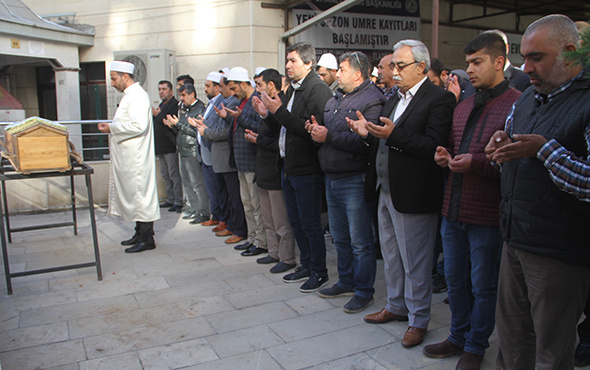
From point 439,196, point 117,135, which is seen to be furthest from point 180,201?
point 439,196

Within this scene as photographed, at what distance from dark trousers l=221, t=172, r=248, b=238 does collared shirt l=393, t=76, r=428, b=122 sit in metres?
3.03

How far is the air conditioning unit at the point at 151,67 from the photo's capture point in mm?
9812

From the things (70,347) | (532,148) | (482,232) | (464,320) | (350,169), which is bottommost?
(70,347)

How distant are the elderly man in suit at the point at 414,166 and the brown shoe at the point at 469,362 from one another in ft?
1.28

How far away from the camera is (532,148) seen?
208 centimetres

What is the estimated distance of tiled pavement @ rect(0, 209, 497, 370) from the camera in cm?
324

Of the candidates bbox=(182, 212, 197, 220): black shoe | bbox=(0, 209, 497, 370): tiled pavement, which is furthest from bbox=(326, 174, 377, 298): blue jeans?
bbox=(182, 212, 197, 220): black shoe

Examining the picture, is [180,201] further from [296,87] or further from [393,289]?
[393,289]

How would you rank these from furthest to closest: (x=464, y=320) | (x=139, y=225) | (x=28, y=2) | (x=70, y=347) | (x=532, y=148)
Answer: (x=28, y=2)
(x=139, y=225)
(x=70, y=347)
(x=464, y=320)
(x=532, y=148)

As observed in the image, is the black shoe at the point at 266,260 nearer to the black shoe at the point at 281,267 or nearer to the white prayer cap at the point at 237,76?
the black shoe at the point at 281,267

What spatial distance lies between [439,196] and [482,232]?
1.61 feet

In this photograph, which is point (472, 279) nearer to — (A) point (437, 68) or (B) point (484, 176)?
(B) point (484, 176)

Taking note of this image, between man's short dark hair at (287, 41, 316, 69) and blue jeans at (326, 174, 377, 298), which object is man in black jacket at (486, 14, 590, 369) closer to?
blue jeans at (326, 174, 377, 298)

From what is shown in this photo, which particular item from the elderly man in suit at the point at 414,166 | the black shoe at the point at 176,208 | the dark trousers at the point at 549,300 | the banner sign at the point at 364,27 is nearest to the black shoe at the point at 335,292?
the elderly man in suit at the point at 414,166
